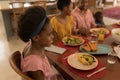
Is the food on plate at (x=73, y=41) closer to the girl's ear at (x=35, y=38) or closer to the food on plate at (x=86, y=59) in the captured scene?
the food on plate at (x=86, y=59)

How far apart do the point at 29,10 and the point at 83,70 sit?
614 millimetres

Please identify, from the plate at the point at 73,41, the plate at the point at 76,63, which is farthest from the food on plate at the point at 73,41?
the plate at the point at 76,63

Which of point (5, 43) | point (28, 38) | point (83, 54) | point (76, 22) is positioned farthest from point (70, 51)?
point (5, 43)

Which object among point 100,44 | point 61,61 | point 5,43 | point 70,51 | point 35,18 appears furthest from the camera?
point 5,43

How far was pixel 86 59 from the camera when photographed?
1.21m

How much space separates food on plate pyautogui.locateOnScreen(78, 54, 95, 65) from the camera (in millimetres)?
1164

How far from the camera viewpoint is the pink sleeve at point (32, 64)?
3.36 ft

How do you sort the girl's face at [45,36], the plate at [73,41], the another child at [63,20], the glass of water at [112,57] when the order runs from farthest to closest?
the another child at [63,20], the plate at [73,41], the glass of water at [112,57], the girl's face at [45,36]

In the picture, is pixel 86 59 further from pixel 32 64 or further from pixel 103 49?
pixel 32 64

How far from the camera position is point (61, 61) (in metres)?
1.23

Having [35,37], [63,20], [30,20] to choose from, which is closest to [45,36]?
[35,37]

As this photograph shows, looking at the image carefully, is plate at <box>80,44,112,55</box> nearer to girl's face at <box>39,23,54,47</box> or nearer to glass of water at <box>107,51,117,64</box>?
glass of water at <box>107,51,117,64</box>

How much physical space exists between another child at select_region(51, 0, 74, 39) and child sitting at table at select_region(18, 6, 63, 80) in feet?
2.43

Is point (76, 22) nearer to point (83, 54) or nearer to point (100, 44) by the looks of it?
point (100, 44)
